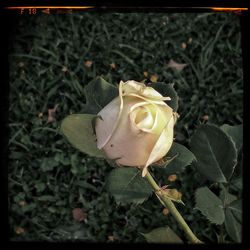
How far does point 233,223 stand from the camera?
A: 1.61 ft

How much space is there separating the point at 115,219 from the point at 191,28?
0.47 metres

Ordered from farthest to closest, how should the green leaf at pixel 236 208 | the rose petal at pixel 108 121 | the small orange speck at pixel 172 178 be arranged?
the small orange speck at pixel 172 178 → the green leaf at pixel 236 208 → the rose petal at pixel 108 121

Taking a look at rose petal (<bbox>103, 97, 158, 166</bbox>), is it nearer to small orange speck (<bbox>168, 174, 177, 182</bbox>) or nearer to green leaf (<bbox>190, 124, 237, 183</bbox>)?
green leaf (<bbox>190, 124, 237, 183</bbox>)

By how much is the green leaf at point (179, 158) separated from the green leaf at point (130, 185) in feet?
0.09

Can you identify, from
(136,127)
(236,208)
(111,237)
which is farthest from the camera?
(111,237)

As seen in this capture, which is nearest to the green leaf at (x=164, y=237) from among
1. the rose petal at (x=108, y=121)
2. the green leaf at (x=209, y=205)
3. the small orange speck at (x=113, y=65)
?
the green leaf at (x=209, y=205)

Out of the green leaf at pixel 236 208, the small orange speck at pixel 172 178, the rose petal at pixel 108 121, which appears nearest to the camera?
the rose petal at pixel 108 121

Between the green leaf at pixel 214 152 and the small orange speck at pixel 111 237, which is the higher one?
the green leaf at pixel 214 152

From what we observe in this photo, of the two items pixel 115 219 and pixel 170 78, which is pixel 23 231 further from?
pixel 170 78

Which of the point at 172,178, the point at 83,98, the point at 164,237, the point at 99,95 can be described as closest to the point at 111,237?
the point at 172,178

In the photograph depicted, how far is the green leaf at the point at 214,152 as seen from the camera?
1.50 feet

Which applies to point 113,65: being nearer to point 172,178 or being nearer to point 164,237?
point 172,178

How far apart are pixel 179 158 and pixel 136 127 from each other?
83 mm

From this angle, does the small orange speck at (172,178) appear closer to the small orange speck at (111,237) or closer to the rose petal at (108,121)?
the small orange speck at (111,237)
